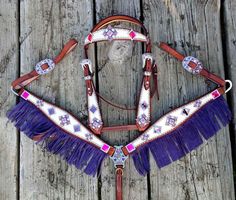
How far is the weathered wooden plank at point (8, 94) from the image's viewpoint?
5.69 feet

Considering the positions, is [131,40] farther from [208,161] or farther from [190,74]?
[208,161]

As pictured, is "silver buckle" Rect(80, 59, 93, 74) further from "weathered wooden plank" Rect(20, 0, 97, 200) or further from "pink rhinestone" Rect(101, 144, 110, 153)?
"pink rhinestone" Rect(101, 144, 110, 153)

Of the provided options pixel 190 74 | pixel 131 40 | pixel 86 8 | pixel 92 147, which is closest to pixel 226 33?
pixel 190 74

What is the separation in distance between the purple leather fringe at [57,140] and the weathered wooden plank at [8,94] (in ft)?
0.17

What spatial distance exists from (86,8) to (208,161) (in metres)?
0.68

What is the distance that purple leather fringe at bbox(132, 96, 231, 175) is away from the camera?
1.69 metres

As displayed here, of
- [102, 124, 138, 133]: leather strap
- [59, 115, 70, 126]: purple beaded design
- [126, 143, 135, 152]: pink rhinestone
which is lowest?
[126, 143, 135, 152]: pink rhinestone

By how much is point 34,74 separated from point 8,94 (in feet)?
0.40

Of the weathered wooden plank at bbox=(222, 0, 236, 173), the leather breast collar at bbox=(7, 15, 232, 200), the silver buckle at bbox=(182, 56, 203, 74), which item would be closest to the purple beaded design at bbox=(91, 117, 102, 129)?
the leather breast collar at bbox=(7, 15, 232, 200)

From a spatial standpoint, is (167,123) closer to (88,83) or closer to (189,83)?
(189,83)

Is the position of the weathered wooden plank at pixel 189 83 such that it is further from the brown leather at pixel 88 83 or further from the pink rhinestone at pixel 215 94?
the brown leather at pixel 88 83

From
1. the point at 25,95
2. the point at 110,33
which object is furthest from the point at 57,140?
the point at 110,33

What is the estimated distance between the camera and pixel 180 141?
5.55 ft

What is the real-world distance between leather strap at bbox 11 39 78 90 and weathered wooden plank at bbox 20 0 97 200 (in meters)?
0.03
